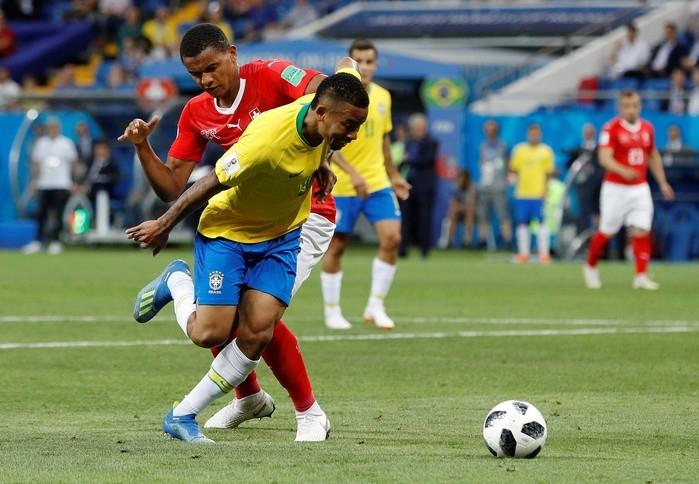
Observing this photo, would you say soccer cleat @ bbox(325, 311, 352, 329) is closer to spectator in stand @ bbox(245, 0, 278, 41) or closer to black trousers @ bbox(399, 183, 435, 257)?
black trousers @ bbox(399, 183, 435, 257)

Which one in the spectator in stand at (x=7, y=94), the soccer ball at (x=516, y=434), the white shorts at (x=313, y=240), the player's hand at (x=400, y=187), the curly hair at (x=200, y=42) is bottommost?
the spectator in stand at (x=7, y=94)

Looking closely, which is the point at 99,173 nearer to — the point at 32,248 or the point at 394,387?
the point at 32,248

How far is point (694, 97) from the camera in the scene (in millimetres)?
28109

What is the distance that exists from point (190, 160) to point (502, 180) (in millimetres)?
21334

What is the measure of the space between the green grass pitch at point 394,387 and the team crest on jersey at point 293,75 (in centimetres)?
190

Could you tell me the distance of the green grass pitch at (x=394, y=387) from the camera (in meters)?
6.80

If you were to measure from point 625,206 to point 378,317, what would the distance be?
6555mm

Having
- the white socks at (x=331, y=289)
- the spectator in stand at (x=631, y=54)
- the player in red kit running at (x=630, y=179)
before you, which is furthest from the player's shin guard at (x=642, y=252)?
the spectator in stand at (x=631, y=54)

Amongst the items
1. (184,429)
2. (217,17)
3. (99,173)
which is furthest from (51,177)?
(184,429)

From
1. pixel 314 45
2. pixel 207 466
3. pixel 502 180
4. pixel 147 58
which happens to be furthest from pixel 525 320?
pixel 147 58

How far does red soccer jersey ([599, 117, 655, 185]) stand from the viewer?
1961cm

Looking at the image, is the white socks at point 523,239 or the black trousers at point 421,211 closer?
the white socks at point 523,239

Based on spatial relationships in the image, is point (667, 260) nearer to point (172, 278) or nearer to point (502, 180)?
point (502, 180)

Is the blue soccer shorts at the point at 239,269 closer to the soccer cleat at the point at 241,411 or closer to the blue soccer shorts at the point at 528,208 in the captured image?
the soccer cleat at the point at 241,411
